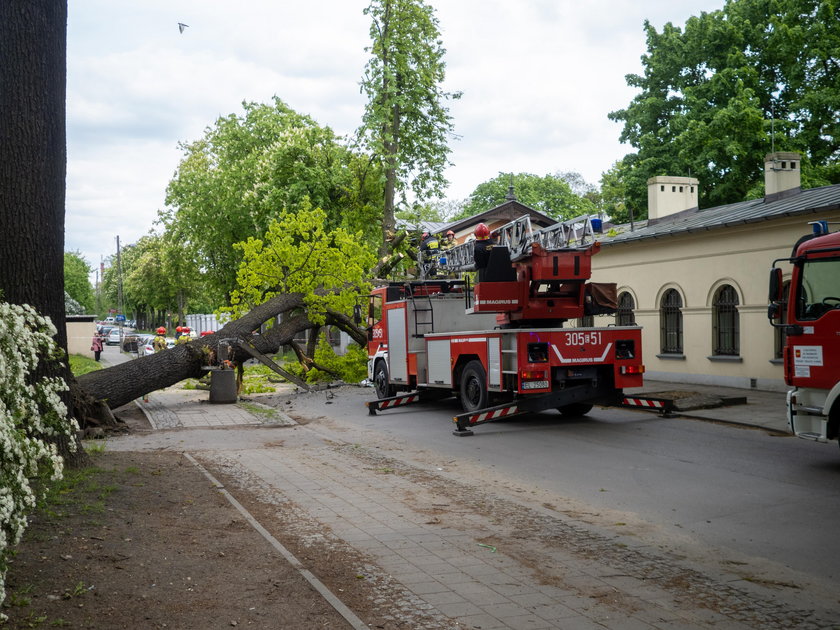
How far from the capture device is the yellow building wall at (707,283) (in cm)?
2017

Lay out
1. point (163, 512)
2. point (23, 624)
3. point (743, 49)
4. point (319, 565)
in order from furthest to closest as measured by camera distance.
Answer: point (743, 49)
point (163, 512)
point (319, 565)
point (23, 624)

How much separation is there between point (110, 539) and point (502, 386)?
8.86 meters

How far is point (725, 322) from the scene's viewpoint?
21.9m

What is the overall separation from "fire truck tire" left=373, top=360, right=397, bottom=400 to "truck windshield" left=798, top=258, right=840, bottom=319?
35.3 ft

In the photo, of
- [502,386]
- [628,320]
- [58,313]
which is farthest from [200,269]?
[58,313]

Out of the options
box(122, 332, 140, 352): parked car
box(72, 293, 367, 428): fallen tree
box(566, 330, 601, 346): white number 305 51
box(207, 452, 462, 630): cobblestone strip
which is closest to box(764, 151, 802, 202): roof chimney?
box(566, 330, 601, 346): white number 305 51

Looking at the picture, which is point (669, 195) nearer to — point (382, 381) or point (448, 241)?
point (448, 241)

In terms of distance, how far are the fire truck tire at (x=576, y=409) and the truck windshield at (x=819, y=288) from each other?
6122 mm

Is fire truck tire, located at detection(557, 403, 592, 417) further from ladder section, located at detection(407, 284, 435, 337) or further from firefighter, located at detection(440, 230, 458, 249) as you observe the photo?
firefighter, located at detection(440, 230, 458, 249)

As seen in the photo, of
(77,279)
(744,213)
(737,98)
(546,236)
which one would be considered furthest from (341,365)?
(77,279)

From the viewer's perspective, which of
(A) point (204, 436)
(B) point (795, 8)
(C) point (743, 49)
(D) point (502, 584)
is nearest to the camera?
(D) point (502, 584)

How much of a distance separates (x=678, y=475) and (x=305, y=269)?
48.6ft

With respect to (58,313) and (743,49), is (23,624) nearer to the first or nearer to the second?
(58,313)

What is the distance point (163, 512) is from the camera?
7508 millimetres
